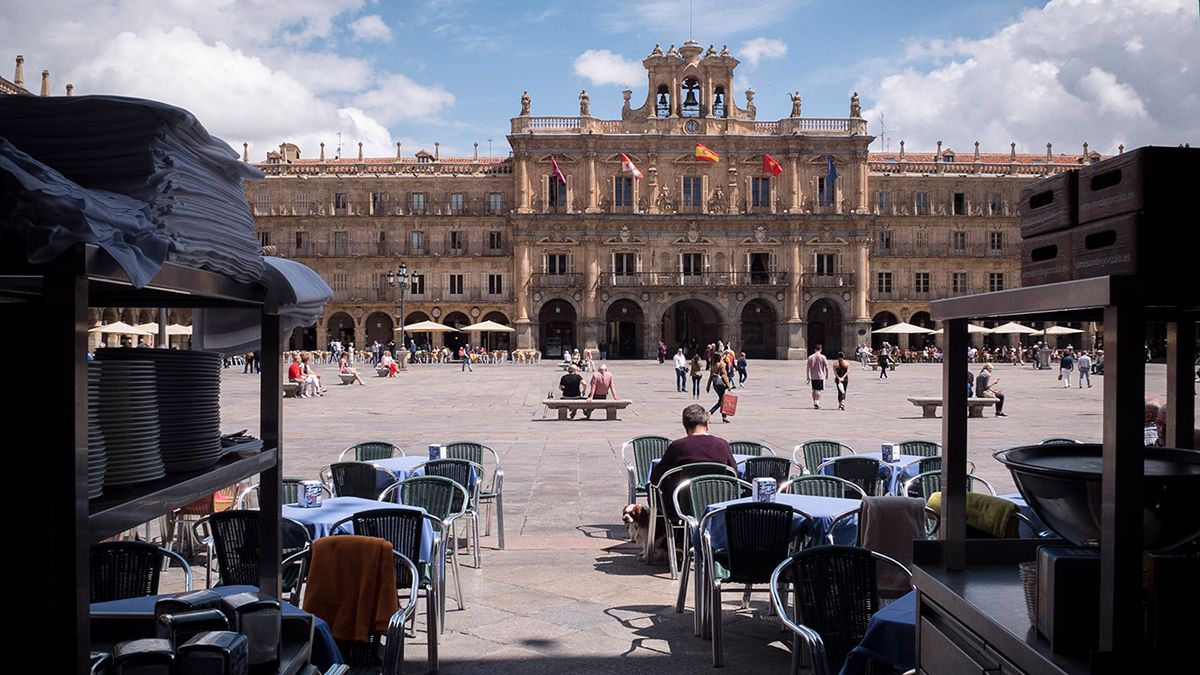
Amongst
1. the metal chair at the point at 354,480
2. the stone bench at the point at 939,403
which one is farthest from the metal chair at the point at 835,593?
the stone bench at the point at 939,403

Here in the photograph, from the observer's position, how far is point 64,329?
1942mm

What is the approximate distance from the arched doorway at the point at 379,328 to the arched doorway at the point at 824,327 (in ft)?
77.2

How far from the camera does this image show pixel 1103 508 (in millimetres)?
2033

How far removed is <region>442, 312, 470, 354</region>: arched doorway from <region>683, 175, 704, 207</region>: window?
13985 millimetres

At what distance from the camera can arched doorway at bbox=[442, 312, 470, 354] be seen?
55.2 meters

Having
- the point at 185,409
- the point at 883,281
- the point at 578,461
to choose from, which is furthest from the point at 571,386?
the point at 883,281

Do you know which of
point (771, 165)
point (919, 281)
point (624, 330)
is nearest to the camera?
point (771, 165)

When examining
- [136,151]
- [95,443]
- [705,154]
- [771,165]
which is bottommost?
[95,443]

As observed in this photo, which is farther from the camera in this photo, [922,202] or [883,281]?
[922,202]

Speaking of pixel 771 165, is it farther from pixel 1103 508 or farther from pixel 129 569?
pixel 1103 508

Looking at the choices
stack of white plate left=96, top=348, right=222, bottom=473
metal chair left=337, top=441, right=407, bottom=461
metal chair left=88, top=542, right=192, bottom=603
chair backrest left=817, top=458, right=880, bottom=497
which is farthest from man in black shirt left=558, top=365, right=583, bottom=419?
stack of white plate left=96, top=348, right=222, bottom=473

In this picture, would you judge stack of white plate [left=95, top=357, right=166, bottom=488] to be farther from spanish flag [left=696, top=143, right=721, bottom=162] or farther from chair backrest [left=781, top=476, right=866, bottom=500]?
spanish flag [left=696, top=143, right=721, bottom=162]

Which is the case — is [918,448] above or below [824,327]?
below

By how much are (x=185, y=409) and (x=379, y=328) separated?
54462mm
